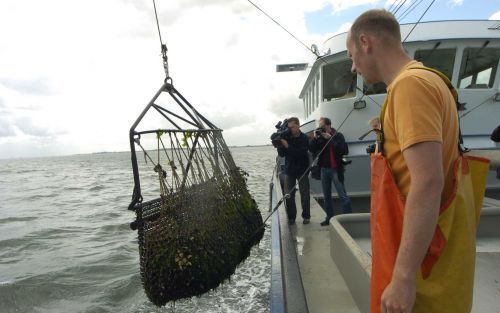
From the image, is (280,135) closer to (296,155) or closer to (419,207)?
(296,155)

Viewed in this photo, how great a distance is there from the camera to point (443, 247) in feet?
4.30

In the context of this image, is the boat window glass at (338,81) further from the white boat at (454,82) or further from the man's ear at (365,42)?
the man's ear at (365,42)

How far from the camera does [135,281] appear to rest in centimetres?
700

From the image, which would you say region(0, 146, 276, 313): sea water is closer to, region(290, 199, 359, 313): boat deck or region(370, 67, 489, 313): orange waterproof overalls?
region(290, 199, 359, 313): boat deck

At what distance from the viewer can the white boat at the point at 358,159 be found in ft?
11.3

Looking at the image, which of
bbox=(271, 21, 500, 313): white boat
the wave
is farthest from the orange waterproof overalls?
the wave

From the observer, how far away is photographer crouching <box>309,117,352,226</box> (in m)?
6.05

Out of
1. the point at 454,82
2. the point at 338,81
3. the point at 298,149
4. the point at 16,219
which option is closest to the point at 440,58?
the point at 454,82

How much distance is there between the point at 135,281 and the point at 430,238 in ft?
22.6

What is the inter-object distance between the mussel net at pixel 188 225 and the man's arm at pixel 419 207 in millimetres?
1956

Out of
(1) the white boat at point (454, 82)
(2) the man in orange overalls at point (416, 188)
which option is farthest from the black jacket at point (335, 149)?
(2) the man in orange overalls at point (416, 188)

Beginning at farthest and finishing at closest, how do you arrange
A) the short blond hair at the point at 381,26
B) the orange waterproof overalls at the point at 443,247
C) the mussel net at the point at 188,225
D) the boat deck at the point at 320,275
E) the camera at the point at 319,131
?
the camera at the point at 319,131
the boat deck at the point at 320,275
the mussel net at the point at 188,225
the short blond hair at the point at 381,26
the orange waterproof overalls at the point at 443,247

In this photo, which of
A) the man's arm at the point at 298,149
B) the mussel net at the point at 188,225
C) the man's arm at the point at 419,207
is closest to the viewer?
the man's arm at the point at 419,207

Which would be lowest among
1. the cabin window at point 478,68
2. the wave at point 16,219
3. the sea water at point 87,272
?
the sea water at point 87,272
